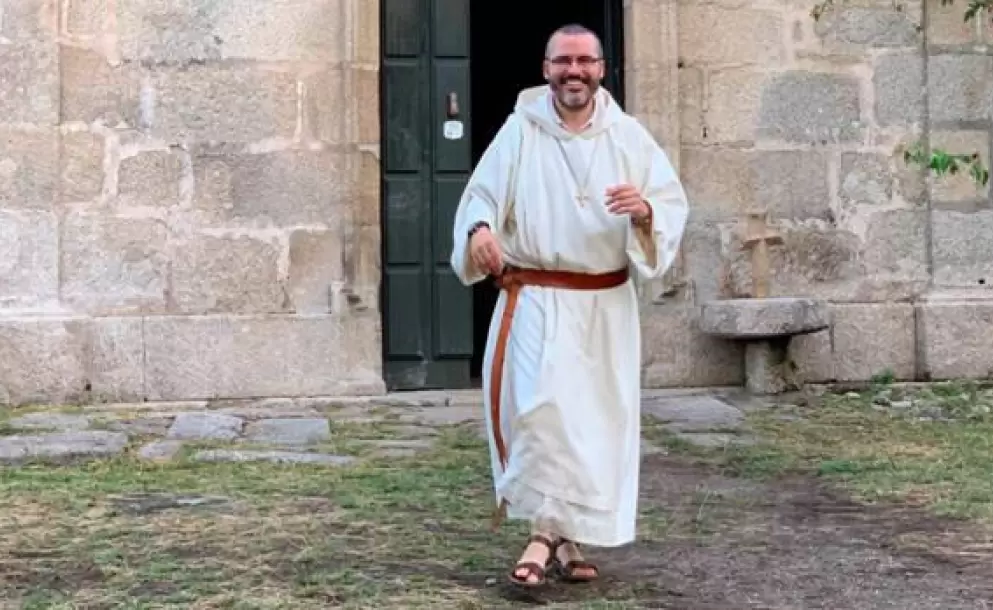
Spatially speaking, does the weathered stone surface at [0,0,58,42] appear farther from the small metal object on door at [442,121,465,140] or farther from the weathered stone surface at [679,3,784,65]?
the weathered stone surface at [679,3,784,65]

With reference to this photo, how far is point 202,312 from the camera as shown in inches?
257

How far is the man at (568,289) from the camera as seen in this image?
123 inches

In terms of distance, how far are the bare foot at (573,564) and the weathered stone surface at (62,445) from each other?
233cm

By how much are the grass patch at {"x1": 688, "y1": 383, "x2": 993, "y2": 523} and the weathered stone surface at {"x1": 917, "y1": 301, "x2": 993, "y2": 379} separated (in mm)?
164

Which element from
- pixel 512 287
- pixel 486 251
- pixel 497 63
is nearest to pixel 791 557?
pixel 512 287

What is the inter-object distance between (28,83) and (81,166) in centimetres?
47

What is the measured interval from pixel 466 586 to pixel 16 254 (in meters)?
4.03

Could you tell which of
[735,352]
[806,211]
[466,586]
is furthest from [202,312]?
[466,586]

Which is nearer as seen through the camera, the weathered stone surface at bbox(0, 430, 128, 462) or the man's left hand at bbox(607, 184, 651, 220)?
the man's left hand at bbox(607, 184, 651, 220)

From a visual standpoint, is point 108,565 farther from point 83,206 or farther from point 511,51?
point 511,51

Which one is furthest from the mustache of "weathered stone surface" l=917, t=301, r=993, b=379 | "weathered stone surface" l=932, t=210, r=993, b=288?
"weathered stone surface" l=932, t=210, r=993, b=288

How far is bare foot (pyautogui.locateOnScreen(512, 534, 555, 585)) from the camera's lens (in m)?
3.11

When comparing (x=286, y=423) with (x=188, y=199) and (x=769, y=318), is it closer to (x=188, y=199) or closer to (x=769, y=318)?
(x=188, y=199)

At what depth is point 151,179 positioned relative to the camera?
6.53 m
